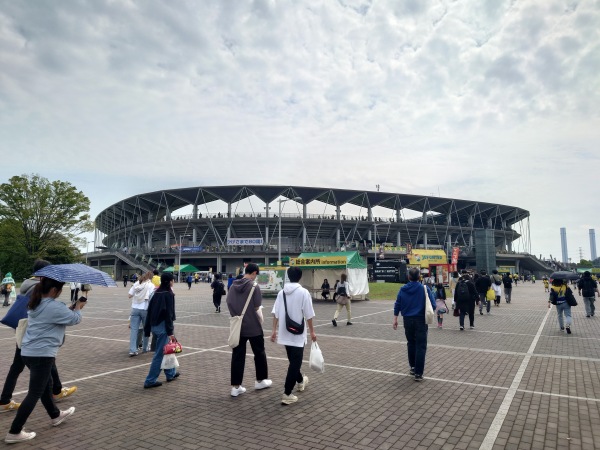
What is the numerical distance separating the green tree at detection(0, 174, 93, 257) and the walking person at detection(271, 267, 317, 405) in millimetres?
39292

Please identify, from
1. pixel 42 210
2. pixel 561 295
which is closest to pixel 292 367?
pixel 561 295

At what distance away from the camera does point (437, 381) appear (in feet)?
19.9

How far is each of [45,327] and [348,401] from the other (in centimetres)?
376

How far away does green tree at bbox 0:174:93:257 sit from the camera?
3612 centimetres

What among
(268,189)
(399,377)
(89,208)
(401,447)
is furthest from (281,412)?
(268,189)

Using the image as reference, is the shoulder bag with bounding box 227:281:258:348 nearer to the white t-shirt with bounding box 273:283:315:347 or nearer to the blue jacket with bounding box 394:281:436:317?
the white t-shirt with bounding box 273:283:315:347

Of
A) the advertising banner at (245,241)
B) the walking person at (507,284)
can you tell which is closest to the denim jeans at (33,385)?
the walking person at (507,284)

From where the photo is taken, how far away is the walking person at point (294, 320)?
4.98 metres

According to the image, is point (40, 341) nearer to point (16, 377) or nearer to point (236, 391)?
point (16, 377)

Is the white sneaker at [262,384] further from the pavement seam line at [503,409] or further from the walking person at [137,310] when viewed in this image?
the walking person at [137,310]

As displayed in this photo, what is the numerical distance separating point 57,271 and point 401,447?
13.8 ft

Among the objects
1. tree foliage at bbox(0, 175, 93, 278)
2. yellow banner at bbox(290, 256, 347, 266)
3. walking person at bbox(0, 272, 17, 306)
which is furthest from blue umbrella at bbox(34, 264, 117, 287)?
tree foliage at bbox(0, 175, 93, 278)

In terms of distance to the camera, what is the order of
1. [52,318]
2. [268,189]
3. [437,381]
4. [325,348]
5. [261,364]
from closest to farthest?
[52,318], [261,364], [437,381], [325,348], [268,189]

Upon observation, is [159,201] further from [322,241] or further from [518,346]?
Result: [518,346]
